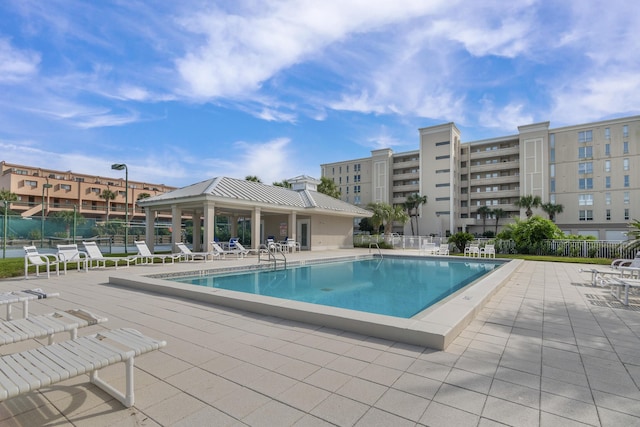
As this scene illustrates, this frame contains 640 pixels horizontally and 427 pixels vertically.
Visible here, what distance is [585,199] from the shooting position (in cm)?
4819

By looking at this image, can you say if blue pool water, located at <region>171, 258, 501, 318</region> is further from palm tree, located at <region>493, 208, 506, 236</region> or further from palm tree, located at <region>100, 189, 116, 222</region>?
palm tree, located at <region>100, 189, 116, 222</region>

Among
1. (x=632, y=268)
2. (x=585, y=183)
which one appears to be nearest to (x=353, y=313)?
(x=632, y=268)

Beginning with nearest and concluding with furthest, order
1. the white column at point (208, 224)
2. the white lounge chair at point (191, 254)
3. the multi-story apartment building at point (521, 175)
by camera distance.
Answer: the white lounge chair at point (191, 254)
the white column at point (208, 224)
the multi-story apartment building at point (521, 175)

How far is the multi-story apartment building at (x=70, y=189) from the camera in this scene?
5247 cm

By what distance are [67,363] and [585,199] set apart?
61.3 meters

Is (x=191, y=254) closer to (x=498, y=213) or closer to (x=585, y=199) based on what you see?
(x=498, y=213)

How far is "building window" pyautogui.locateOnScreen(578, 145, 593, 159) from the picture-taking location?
157 feet

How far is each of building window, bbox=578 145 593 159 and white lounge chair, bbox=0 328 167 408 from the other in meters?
61.1

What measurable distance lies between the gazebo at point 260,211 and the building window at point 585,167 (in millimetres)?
40264

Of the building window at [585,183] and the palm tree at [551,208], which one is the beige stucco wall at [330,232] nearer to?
the palm tree at [551,208]

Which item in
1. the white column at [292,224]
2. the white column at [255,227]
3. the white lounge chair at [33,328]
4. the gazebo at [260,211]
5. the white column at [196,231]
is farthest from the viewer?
the white column at [196,231]

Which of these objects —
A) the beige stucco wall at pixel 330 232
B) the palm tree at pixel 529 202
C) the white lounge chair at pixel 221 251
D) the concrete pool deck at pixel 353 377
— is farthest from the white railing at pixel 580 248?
the palm tree at pixel 529 202

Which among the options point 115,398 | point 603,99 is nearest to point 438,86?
point 603,99

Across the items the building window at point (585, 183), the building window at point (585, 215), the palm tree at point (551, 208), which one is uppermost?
the building window at point (585, 183)
